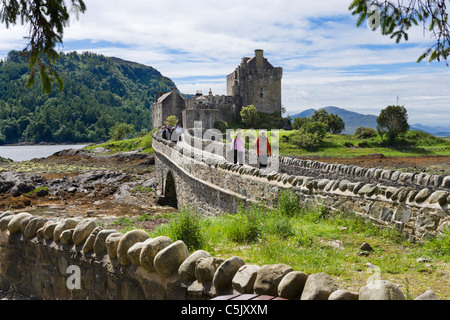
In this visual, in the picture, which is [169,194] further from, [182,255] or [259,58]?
[259,58]

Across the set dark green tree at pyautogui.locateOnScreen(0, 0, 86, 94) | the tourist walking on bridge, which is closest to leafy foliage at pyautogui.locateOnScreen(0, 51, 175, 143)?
the tourist walking on bridge

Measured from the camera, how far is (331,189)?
859 centimetres

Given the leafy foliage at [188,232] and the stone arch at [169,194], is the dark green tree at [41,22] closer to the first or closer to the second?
the leafy foliage at [188,232]

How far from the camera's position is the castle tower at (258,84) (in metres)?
80.9

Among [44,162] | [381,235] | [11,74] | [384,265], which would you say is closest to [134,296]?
[384,265]

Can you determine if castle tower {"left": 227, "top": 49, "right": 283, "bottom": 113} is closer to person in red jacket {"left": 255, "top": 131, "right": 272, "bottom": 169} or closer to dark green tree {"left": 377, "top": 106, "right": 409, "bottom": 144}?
dark green tree {"left": 377, "top": 106, "right": 409, "bottom": 144}

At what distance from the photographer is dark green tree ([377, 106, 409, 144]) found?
156 ft

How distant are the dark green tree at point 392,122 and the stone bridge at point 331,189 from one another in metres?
34.1

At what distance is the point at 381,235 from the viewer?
23.5ft

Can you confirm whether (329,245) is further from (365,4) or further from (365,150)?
(365,150)

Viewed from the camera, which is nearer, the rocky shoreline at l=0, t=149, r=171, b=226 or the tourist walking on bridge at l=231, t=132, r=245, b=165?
the tourist walking on bridge at l=231, t=132, r=245, b=165

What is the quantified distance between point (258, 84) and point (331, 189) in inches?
2916

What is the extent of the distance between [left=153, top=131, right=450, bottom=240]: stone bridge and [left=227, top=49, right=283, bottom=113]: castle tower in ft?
205

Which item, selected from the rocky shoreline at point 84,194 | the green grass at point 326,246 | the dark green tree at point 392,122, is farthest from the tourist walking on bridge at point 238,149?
the dark green tree at point 392,122
